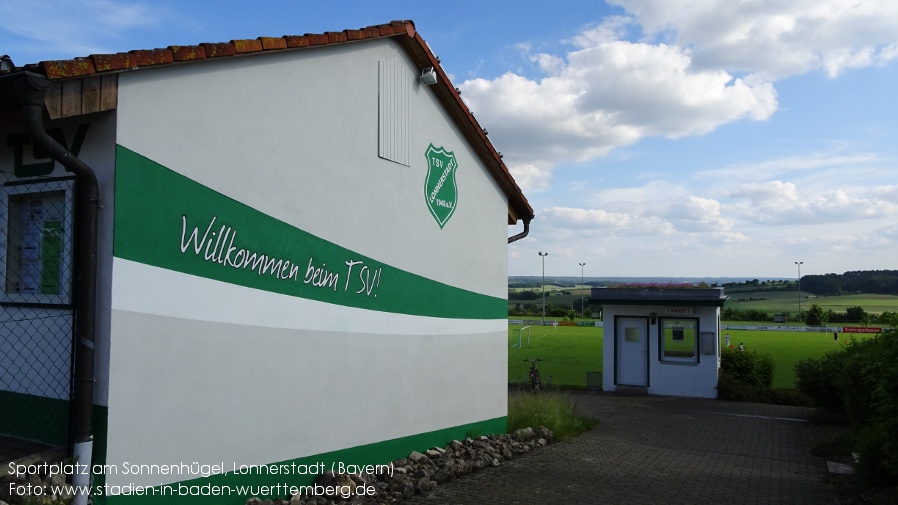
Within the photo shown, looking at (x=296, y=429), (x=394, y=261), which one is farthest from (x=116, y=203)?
(x=394, y=261)

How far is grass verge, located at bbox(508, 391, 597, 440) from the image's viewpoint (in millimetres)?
12523

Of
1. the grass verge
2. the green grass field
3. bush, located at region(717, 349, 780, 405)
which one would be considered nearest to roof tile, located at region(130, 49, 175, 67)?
the grass verge

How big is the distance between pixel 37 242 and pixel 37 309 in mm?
627

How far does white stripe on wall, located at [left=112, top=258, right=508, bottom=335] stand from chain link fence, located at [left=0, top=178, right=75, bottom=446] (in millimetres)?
472

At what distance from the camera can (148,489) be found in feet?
17.9

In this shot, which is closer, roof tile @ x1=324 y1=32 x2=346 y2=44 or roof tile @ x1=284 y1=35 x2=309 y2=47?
roof tile @ x1=284 y1=35 x2=309 y2=47

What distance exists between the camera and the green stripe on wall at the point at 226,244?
5398mm

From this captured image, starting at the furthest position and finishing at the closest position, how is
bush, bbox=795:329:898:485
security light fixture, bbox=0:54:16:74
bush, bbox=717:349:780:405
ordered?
1. bush, bbox=717:349:780:405
2. bush, bbox=795:329:898:485
3. security light fixture, bbox=0:54:16:74

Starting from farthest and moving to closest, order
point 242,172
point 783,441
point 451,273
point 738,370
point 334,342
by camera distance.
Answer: point 738,370 → point 783,441 → point 451,273 → point 334,342 → point 242,172

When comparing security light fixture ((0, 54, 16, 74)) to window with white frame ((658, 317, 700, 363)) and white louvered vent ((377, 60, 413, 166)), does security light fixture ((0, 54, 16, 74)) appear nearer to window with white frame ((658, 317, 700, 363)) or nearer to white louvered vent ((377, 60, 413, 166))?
white louvered vent ((377, 60, 413, 166))

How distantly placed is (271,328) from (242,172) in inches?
62.0

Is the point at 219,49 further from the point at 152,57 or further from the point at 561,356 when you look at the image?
the point at 561,356

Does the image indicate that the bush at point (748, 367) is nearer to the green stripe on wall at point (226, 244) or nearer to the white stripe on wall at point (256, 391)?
the white stripe on wall at point (256, 391)

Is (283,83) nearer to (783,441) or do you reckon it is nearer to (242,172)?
(242,172)
